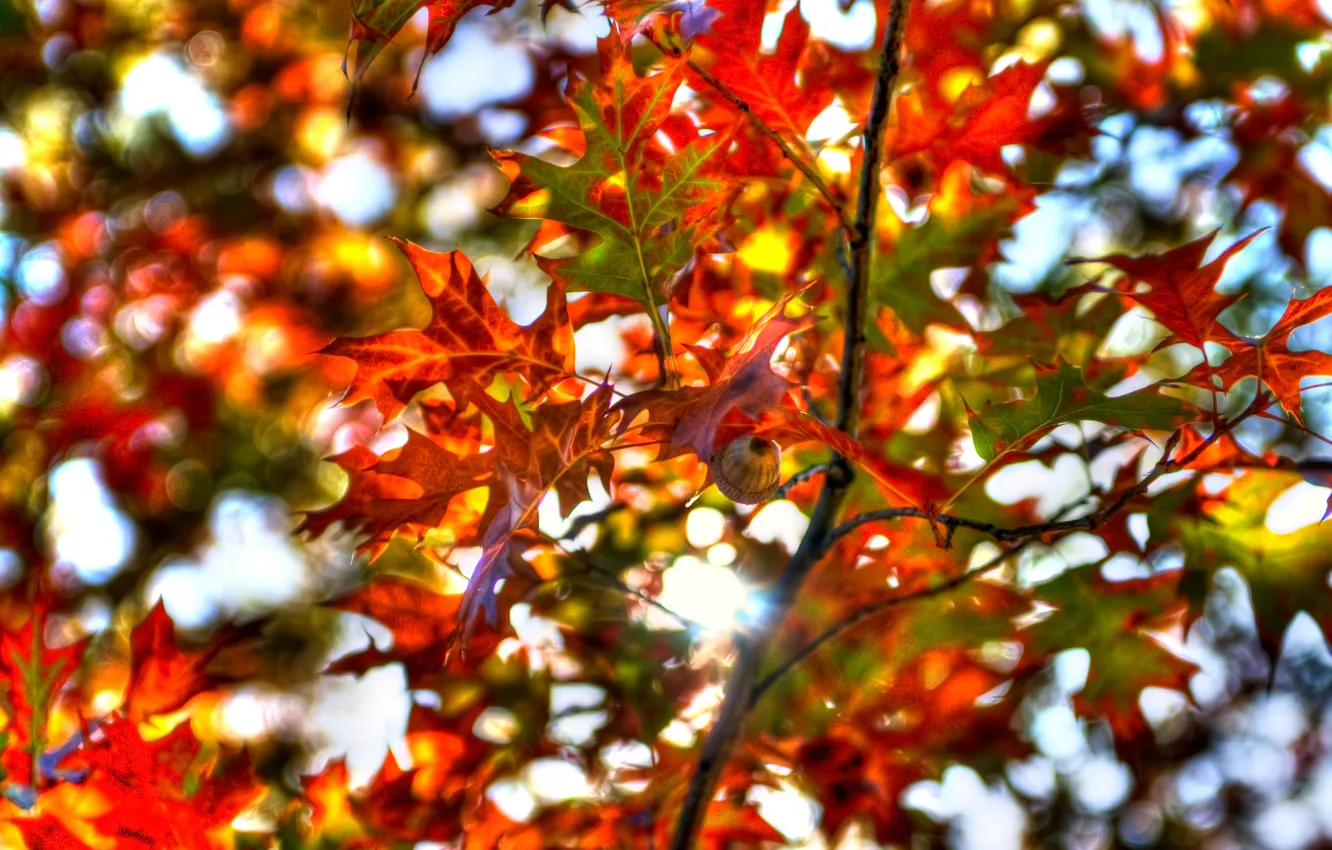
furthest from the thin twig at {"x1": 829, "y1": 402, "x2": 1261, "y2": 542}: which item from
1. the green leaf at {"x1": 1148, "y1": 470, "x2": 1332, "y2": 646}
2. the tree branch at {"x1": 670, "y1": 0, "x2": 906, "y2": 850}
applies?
the green leaf at {"x1": 1148, "y1": 470, "x2": 1332, "y2": 646}

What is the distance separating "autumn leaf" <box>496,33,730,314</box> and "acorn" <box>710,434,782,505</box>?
5.0 inches

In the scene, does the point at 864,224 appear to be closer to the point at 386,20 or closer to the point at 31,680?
the point at 386,20

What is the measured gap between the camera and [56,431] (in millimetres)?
2309

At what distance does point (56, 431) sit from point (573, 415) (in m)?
2.11

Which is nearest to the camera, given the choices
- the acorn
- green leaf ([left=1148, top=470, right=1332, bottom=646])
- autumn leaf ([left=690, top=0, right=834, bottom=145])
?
the acorn

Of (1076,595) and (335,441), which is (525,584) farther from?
(335,441)

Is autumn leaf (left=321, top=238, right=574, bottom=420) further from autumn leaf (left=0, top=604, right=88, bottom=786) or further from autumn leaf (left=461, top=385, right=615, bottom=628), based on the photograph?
autumn leaf (left=0, top=604, right=88, bottom=786)

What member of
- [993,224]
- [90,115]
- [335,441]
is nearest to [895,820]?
[993,224]

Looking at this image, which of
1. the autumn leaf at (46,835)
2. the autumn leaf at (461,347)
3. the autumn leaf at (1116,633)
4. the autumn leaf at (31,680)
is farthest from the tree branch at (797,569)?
the autumn leaf at (31,680)

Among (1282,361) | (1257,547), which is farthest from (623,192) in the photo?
(1257,547)

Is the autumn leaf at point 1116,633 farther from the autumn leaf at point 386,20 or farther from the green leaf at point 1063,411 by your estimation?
the autumn leaf at point 386,20

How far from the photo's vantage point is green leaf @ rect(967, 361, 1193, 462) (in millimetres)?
660

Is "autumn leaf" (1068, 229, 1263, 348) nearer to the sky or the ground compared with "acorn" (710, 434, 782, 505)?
nearer to the sky

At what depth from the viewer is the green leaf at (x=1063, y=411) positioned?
26.0 inches
